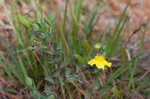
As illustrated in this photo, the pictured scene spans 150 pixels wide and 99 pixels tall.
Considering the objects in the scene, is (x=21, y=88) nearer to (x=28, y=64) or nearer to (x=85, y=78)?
(x=28, y=64)

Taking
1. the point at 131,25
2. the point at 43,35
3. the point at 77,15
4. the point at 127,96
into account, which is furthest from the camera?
the point at 131,25

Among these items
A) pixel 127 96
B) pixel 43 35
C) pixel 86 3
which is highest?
pixel 86 3

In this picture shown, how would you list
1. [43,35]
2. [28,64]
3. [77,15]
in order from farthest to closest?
1. [77,15]
2. [28,64]
3. [43,35]

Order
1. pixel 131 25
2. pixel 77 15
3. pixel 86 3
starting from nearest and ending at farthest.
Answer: pixel 77 15 → pixel 131 25 → pixel 86 3

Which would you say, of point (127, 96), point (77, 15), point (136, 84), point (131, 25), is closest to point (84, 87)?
point (127, 96)

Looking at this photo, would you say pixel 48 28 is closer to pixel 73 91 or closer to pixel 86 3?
pixel 73 91

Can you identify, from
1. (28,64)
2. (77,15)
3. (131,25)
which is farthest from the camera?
(131,25)

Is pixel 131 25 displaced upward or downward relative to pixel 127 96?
upward

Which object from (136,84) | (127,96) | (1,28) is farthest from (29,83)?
(1,28)

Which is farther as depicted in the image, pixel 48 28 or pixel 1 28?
pixel 1 28
